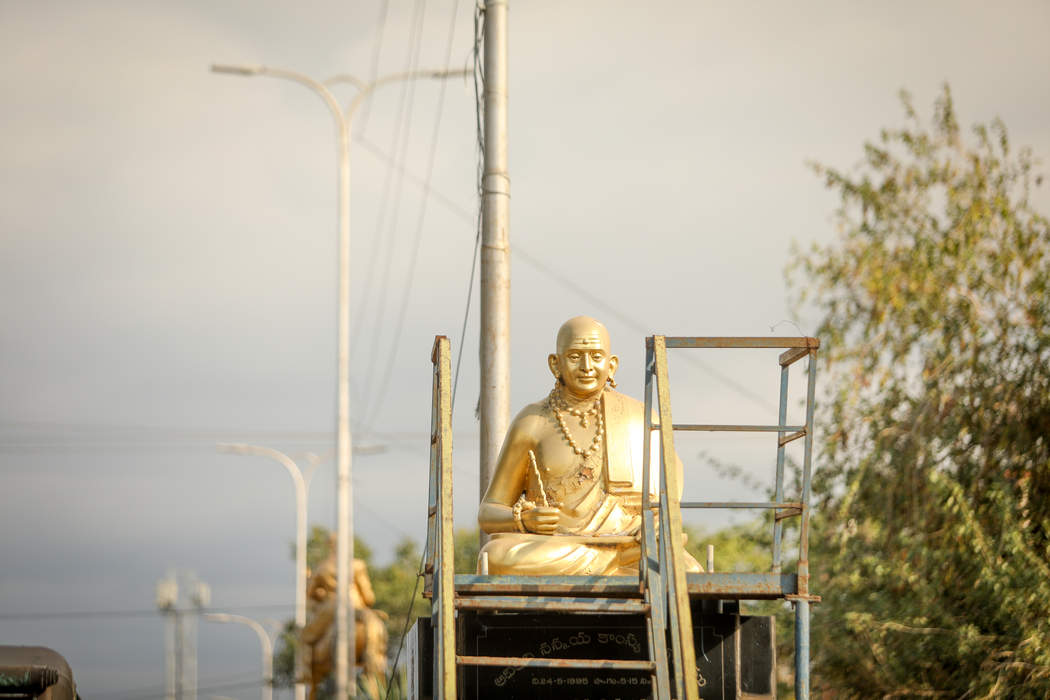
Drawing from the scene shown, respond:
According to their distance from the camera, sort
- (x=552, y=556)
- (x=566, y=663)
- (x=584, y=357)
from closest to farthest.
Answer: (x=566, y=663) < (x=552, y=556) < (x=584, y=357)

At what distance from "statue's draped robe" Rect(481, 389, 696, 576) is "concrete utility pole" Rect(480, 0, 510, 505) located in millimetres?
1447

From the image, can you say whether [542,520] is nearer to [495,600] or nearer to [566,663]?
[495,600]

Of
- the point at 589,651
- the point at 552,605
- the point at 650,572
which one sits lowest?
the point at 589,651

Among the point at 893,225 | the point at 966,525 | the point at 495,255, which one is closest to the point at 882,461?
the point at 966,525

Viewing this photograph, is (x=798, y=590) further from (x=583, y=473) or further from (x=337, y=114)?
(x=337, y=114)

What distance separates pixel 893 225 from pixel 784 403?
7.42 meters

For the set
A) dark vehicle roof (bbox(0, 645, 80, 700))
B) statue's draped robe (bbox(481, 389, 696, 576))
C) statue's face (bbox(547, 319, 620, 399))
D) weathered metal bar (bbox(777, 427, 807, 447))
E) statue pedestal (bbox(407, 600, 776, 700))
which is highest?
statue's face (bbox(547, 319, 620, 399))

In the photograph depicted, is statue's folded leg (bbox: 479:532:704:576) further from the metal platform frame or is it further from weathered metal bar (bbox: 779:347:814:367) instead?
weathered metal bar (bbox: 779:347:814:367)

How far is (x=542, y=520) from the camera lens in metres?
8.25

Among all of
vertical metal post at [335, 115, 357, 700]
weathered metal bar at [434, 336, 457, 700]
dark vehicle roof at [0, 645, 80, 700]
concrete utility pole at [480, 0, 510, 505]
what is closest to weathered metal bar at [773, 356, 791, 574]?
weathered metal bar at [434, 336, 457, 700]

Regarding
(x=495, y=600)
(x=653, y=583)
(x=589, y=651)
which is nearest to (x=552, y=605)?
(x=495, y=600)

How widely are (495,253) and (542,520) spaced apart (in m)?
2.87

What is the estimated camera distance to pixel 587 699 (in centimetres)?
737

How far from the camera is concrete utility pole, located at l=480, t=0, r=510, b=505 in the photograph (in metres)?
10.4
